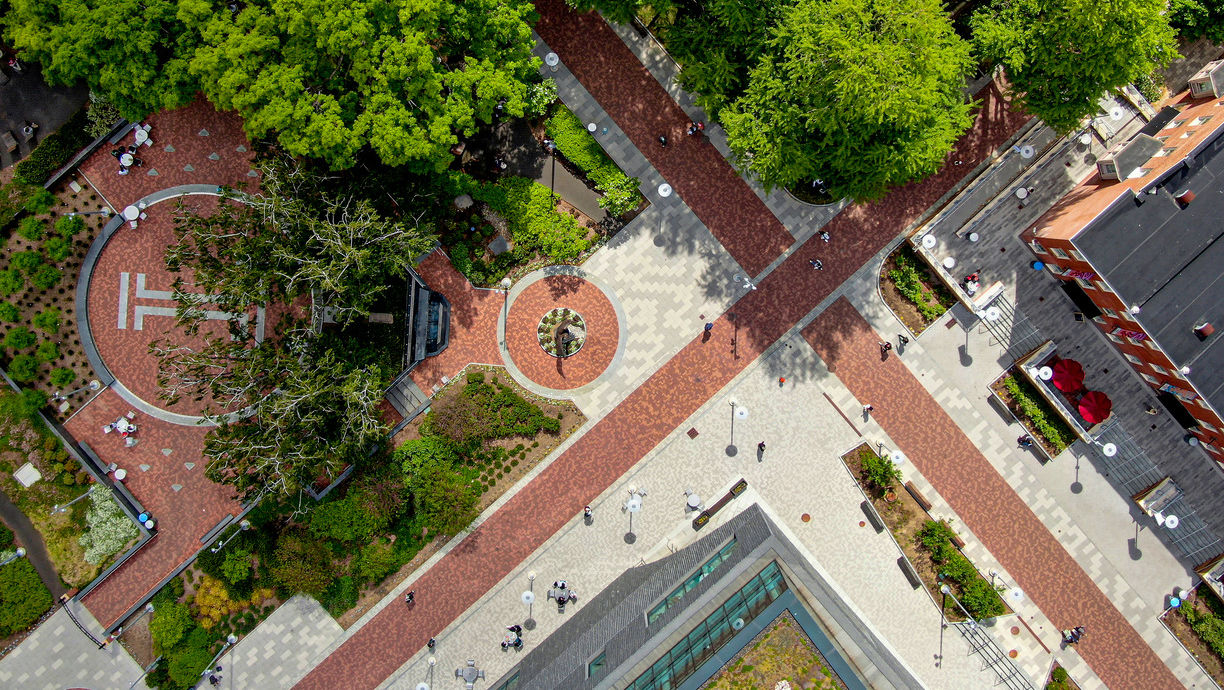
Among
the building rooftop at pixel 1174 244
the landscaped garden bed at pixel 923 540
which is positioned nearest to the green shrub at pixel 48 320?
the landscaped garden bed at pixel 923 540

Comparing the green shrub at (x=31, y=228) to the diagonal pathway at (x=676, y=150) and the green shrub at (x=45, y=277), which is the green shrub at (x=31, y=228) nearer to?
the green shrub at (x=45, y=277)

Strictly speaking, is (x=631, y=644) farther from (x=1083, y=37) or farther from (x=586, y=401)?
(x=1083, y=37)

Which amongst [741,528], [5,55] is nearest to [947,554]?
[741,528]

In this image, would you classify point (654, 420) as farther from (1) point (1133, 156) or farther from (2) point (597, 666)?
(1) point (1133, 156)

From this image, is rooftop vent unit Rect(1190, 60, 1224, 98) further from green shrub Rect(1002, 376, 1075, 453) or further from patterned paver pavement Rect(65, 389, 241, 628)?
patterned paver pavement Rect(65, 389, 241, 628)

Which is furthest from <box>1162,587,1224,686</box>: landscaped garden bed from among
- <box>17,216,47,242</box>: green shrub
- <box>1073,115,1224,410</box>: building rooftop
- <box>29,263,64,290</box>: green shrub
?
<box>17,216,47,242</box>: green shrub

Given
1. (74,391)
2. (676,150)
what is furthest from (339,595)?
(676,150)

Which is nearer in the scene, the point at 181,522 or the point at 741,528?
the point at 741,528
